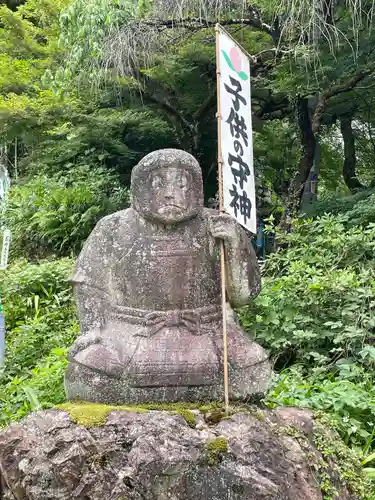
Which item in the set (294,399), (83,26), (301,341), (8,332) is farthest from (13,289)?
(294,399)

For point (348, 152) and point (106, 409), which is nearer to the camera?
point (106, 409)

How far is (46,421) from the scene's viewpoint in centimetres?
254

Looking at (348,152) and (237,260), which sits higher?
(348,152)

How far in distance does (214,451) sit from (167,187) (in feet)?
3.96

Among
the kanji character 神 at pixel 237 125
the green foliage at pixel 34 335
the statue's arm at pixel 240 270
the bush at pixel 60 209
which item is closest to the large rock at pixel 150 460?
the statue's arm at pixel 240 270

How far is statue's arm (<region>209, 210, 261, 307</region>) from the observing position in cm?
284

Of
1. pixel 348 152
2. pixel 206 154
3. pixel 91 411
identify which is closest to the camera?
pixel 91 411

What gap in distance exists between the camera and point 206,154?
9.81 m

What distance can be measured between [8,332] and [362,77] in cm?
500

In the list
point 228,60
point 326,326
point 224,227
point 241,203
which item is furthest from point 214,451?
point 326,326

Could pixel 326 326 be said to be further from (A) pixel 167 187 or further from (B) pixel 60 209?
(B) pixel 60 209

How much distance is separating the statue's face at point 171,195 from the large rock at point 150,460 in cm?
91

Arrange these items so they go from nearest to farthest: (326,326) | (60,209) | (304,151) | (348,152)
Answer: (326,326) < (304,151) < (60,209) < (348,152)

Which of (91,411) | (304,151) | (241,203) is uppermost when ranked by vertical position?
(304,151)
